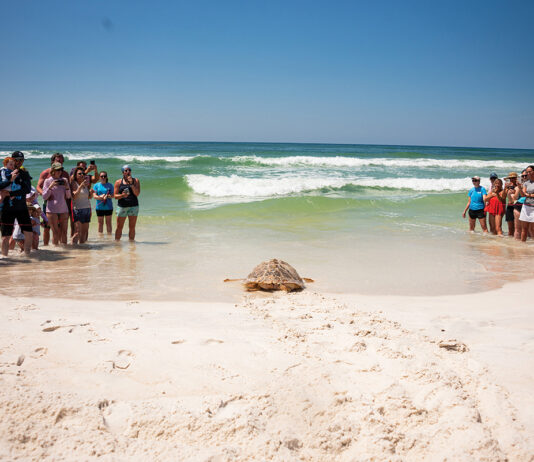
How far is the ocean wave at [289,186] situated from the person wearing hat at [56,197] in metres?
10.0

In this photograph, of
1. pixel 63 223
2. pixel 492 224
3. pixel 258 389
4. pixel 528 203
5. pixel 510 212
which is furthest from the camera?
pixel 492 224

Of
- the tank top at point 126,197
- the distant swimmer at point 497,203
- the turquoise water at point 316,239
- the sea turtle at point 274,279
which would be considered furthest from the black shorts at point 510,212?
the tank top at point 126,197

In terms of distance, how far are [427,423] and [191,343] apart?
5.64ft

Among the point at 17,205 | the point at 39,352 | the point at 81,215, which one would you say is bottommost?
the point at 39,352

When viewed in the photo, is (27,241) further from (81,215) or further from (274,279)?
(274,279)

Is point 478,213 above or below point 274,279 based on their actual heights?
above

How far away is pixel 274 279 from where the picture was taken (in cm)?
522

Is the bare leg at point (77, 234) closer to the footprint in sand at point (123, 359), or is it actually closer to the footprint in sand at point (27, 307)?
the footprint in sand at point (27, 307)

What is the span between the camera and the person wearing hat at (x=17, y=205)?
639 cm

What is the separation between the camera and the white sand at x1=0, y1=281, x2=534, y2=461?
83.7 inches

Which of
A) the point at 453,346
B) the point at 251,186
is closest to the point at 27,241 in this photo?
the point at 453,346

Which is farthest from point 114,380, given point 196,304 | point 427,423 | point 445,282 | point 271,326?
point 445,282

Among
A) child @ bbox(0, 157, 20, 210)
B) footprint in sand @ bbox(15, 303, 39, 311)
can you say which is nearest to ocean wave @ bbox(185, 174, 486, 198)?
child @ bbox(0, 157, 20, 210)

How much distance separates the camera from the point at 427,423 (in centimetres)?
232
